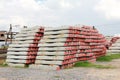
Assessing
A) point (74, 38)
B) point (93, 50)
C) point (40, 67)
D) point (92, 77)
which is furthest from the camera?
point (93, 50)

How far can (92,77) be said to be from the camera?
1188 cm

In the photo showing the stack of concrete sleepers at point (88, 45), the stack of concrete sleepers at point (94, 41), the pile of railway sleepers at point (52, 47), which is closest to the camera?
the pile of railway sleepers at point (52, 47)

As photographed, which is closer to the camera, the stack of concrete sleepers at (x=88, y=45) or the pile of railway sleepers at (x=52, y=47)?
the pile of railway sleepers at (x=52, y=47)

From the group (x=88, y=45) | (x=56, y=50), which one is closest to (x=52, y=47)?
(x=56, y=50)

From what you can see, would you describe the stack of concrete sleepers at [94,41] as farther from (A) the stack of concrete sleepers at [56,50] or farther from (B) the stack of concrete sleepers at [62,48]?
(A) the stack of concrete sleepers at [56,50]

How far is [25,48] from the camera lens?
55.8 feet

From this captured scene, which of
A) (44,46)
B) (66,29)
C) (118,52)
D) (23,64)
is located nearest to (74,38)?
(66,29)

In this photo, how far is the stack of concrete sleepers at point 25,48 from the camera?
16766mm

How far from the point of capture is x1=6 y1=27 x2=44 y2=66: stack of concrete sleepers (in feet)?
55.0

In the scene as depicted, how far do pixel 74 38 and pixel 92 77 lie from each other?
16.1 feet

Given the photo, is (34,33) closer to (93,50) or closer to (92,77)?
(93,50)

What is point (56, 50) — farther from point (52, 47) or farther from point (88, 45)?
point (88, 45)

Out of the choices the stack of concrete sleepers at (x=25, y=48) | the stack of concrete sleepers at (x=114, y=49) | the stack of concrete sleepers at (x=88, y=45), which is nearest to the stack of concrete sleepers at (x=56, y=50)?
→ the stack of concrete sleepers at (x=25, y=48)

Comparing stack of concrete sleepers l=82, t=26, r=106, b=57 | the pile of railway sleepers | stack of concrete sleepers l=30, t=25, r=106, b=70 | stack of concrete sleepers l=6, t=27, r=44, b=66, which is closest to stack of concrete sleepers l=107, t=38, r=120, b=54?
stack of concrete sleepers l=82, t=26, r=106, b=57
